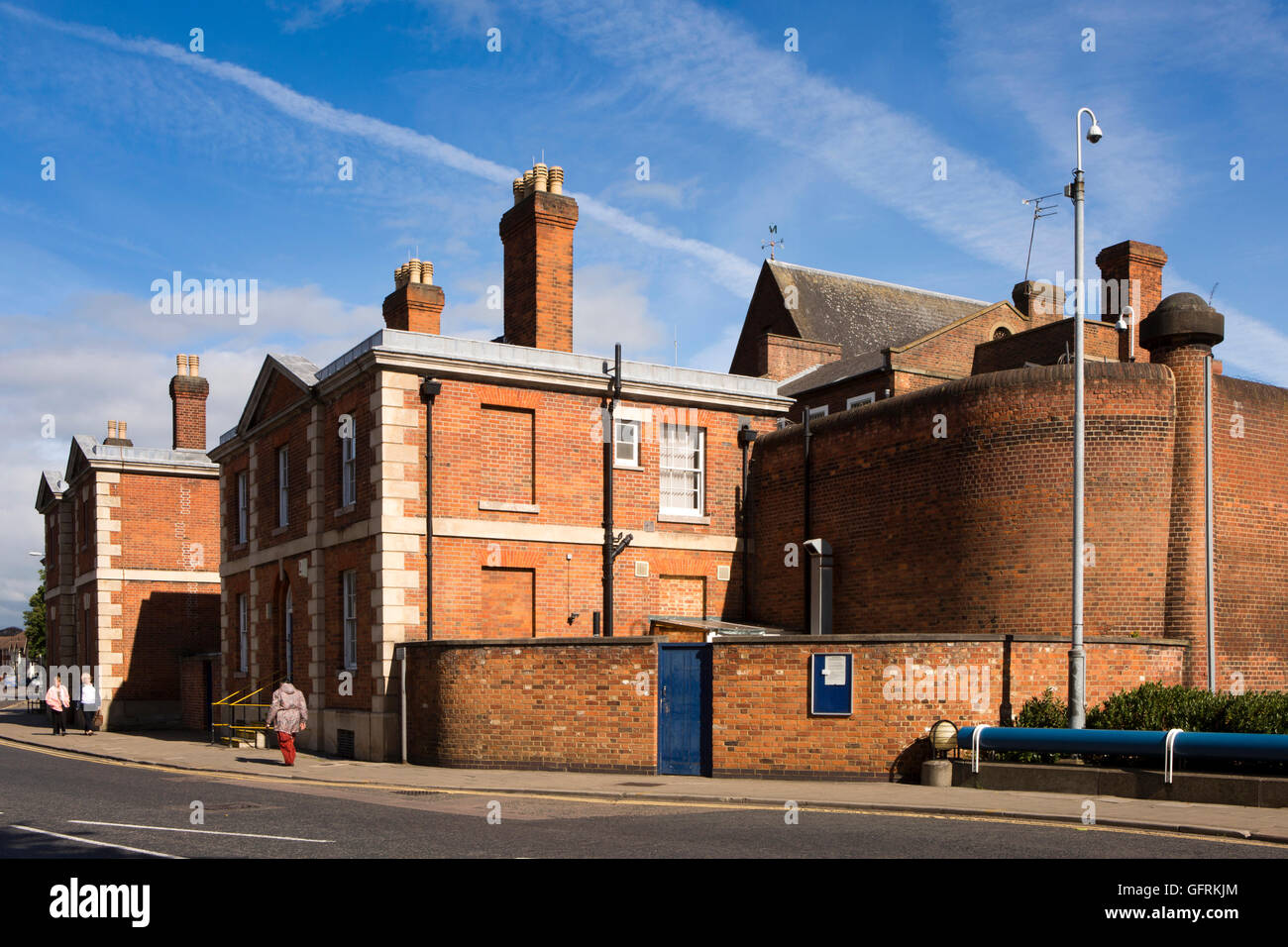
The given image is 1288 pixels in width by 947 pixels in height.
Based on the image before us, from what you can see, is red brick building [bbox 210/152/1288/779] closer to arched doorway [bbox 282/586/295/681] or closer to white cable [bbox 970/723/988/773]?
arched doorway [bbox 282/586/295/681]

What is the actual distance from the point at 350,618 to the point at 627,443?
274 inches

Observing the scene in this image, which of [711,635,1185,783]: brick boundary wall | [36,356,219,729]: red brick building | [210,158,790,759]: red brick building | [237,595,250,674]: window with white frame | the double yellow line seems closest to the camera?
the double yellow line

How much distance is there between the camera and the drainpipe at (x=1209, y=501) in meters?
21.0

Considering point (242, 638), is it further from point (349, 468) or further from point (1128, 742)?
point (1128, 742)

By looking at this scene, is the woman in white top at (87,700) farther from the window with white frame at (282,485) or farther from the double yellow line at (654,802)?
the double yellow line at (654,802)

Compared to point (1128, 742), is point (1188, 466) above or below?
above

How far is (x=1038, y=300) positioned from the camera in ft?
140

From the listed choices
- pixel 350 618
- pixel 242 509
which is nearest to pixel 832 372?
pixel 350 618

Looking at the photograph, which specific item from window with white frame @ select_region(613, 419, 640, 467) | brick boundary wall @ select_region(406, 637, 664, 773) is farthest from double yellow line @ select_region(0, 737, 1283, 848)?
window with white frame @ select_region(613, 419, 640, 467)

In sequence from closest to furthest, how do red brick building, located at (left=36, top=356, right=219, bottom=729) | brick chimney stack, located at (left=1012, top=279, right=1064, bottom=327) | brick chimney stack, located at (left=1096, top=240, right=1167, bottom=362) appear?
brick chimney stack, located at (left=1096, top=240, right=1167, bottom=362)
red brick building, located at (left=36, top=356, right=219, bottom=729)
brick chimney stack, located at (left=1012, top=279, right=1064, bottom=327)

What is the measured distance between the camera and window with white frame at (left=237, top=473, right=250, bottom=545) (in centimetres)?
3294

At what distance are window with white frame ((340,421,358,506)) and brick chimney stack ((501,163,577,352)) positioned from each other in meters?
4.12
